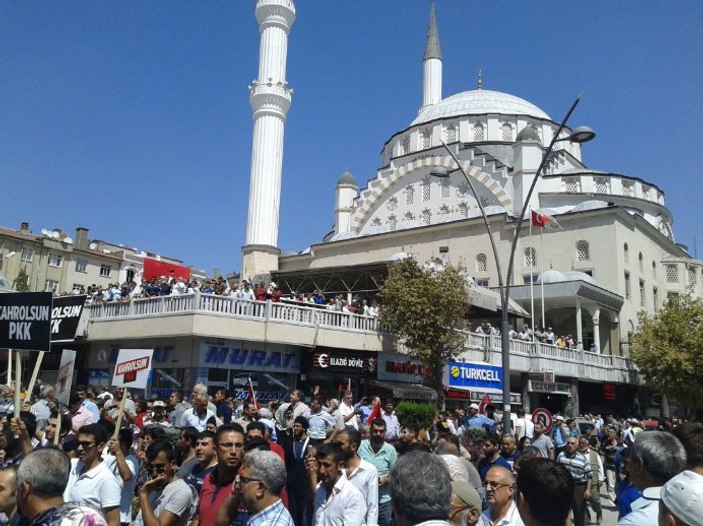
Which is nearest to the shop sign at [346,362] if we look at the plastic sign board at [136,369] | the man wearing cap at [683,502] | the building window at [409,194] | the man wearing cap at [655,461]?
the plastic sign board at [136,369]

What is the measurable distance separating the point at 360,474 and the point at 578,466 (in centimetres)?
502

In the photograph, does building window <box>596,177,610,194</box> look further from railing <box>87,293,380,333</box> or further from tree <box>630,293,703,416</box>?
railing <box>87,293,380,333</box>

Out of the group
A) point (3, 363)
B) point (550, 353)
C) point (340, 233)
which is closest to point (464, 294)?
point (550, 353)

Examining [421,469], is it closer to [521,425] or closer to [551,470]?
[551,470]

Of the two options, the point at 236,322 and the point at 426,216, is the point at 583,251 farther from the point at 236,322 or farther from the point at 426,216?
the point at 236,322

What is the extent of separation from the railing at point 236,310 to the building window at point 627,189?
3594 cm

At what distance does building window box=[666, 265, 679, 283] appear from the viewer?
152 feet

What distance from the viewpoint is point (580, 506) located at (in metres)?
8.66

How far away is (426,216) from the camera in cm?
5088

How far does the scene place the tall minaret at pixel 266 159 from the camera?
1449 inches

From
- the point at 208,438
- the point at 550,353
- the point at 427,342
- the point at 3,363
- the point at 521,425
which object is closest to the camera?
the point at 208,438

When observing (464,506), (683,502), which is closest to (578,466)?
(464,506)

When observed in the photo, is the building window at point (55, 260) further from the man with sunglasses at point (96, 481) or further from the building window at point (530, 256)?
the man with sunglasses at point (96, 481)

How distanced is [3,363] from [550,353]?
2419cm
